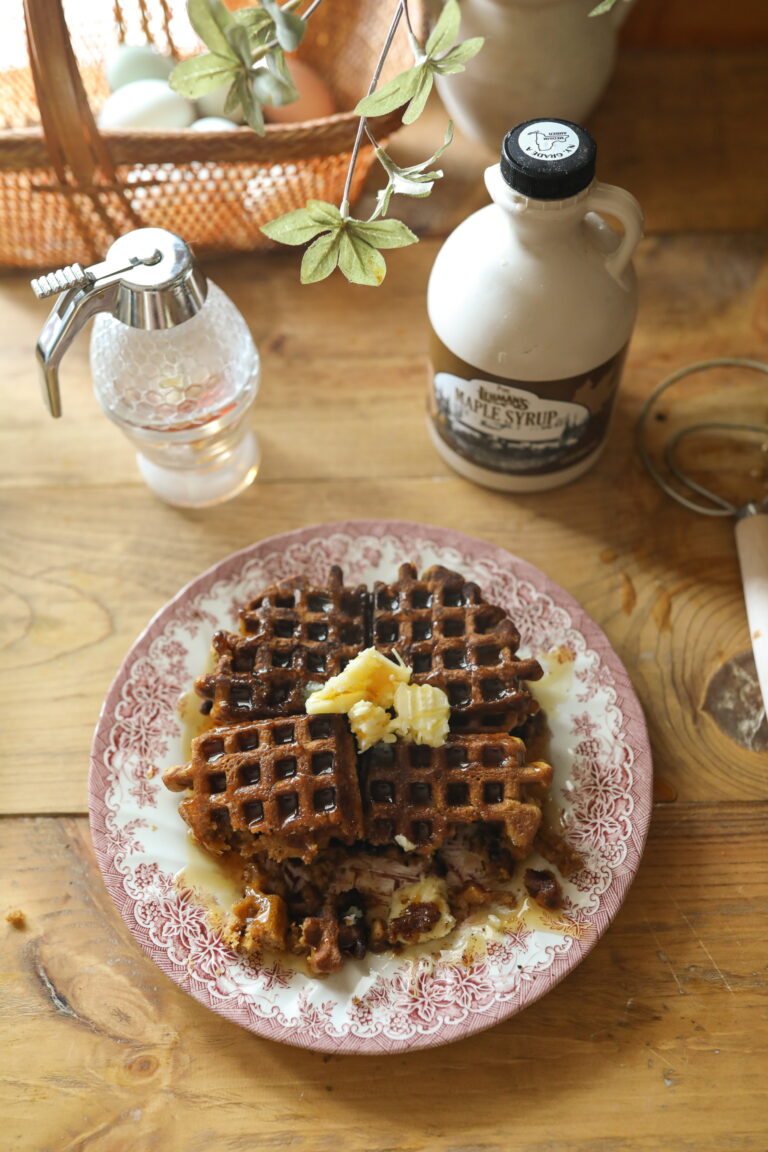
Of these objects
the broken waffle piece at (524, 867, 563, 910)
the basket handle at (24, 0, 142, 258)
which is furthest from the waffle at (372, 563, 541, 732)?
the basket handle at (24, 0, 142, 258)

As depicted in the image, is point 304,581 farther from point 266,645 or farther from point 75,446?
point 75,446

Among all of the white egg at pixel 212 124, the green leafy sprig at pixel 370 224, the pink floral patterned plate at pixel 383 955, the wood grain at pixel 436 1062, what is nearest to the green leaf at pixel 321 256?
the green leafy sprig at pixel 370 224

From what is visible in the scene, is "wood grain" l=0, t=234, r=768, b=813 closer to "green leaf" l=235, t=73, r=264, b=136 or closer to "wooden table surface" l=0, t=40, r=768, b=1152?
"wooden table surface" l=0, t=40, r=768, b=1152

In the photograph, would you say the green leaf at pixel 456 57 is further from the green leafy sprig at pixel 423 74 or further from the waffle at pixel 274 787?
the waffle at pixel 274 787

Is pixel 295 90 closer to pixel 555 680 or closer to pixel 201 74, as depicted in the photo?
pixel 201 74

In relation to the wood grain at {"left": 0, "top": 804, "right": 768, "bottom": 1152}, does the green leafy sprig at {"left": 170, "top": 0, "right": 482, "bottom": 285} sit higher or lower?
higher

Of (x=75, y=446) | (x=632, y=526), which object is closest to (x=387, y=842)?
(x=632, y=526)

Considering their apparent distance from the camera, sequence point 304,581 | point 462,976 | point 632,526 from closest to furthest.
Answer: point 462,976
point 304,581
point 632,526
